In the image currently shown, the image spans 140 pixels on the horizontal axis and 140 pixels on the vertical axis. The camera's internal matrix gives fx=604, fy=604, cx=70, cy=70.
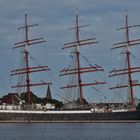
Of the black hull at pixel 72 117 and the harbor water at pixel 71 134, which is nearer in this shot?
the harbor water at pixel 71 134

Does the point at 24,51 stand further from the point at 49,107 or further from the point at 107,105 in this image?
the point at 107,105

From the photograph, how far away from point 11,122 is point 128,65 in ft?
121

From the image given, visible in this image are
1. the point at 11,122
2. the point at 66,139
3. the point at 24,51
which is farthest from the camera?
the point at 24,51

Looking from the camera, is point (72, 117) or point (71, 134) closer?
point (71, 134)

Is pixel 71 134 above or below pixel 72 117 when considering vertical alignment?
below

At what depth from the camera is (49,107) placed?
582ft

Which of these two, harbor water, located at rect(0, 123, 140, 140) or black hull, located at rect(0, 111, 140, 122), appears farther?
black hull, located at rect(0, 111, 140, 122)

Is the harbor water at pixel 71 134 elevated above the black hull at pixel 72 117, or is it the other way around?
the black hull at pixel 72 117

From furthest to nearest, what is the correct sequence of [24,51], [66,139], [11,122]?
[24,51] → [11,122] → [66,139]

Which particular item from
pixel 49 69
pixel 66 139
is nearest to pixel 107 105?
pixel 49 69

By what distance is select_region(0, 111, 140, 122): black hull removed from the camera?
166 meters

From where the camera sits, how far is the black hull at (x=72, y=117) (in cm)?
16550

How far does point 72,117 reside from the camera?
555 ft

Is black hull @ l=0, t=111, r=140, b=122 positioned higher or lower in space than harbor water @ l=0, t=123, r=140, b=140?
higher
